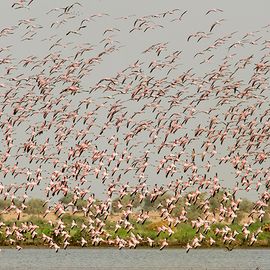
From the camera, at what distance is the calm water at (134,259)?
85062 millimetres

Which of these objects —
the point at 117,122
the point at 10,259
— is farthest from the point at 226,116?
the point at 10,259

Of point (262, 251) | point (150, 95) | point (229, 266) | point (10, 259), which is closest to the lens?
point (150, 95)

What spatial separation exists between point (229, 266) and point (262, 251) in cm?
2839

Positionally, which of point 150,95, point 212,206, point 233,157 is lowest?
point 212,206

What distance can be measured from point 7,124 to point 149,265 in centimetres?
1505

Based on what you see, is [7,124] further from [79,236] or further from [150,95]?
[79,236]

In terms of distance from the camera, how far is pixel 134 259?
96000 millimetres

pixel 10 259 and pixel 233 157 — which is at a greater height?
pixel 233 157

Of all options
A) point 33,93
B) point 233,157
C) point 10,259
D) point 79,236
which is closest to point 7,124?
point 33,93

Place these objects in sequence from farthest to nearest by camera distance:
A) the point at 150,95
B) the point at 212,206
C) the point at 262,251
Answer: the point at 212,206 → the point at 262,251 → the point at 150,95

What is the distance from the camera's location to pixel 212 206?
154 meters

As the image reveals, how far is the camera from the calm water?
3349 inches

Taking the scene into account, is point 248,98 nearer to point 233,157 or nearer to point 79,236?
point 233,157

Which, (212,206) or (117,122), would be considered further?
(212,206)
